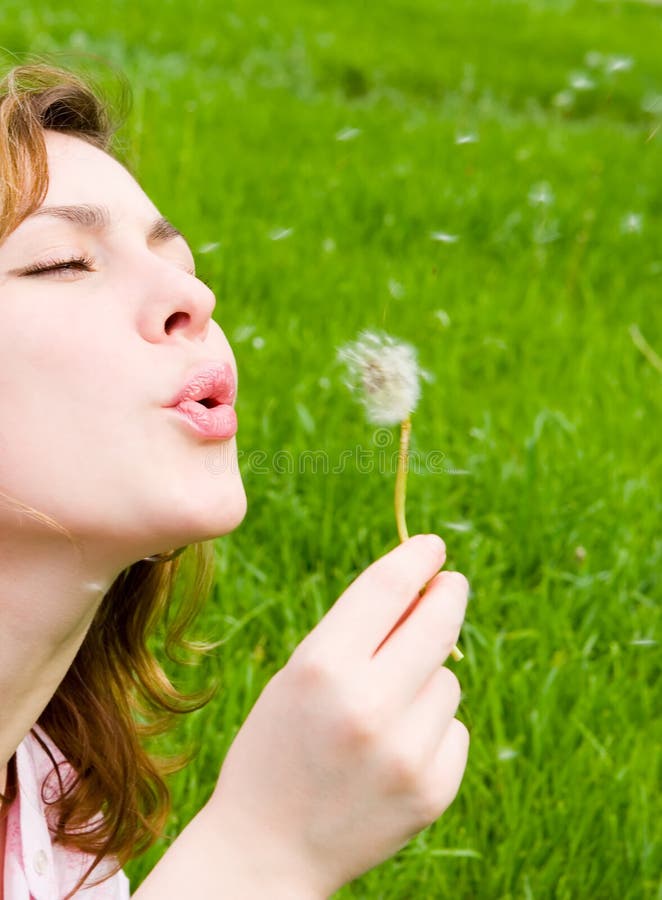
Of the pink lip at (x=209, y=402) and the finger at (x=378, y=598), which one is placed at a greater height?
the pink lip at (x=209, y=402)

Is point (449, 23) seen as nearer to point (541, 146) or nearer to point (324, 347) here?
point (541, 146)

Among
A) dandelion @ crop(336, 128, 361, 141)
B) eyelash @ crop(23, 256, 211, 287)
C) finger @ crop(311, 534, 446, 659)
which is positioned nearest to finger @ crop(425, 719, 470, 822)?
finger @ crop(311, 534, 446, 659)

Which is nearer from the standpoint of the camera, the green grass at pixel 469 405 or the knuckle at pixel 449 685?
the knuckle at pixel 449 685

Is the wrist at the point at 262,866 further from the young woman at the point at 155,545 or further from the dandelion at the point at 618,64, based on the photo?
the dandelion at the point at 618,64

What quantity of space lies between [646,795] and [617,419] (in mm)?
1386

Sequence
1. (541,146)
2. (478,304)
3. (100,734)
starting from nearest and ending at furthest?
(100,734)
(478,304)
(541,146)

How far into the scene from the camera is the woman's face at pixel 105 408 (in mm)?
1244

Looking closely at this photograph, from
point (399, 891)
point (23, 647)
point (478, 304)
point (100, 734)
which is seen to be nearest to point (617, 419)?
point (478, 304)

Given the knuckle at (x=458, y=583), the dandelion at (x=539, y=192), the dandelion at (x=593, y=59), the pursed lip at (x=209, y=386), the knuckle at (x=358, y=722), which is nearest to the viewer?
the knuckle at (x=358, y=722)

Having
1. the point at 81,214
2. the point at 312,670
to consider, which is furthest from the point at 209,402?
the point at 312,670

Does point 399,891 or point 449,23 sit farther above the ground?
point 399,891

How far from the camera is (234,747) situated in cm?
114

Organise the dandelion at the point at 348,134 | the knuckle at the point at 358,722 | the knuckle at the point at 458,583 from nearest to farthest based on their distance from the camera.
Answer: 1. the knuckle at the point at 358,722
2. the knuckle at the point at 458,583
3. the dandelion at the point at 348,134

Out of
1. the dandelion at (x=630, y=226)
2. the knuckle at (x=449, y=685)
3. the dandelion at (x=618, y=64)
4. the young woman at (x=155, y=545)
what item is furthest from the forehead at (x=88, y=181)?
the dandelion at (x=630, y=226)
